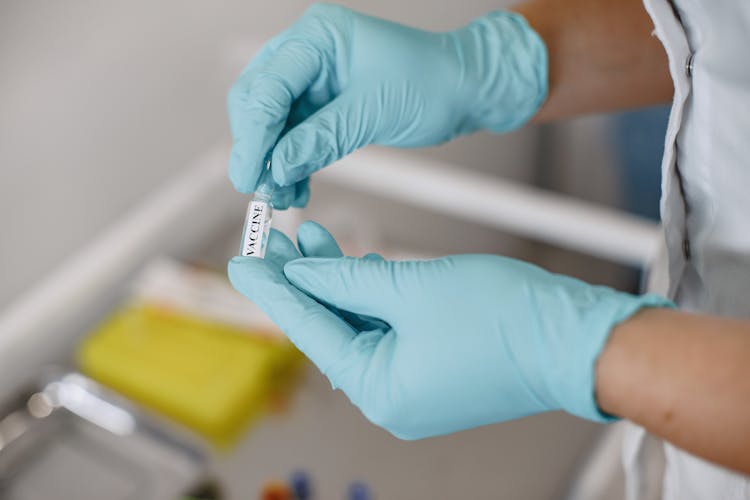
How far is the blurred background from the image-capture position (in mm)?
1092

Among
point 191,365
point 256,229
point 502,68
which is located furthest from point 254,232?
point 191,365

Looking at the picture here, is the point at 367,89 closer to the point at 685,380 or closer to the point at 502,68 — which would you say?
the point at 502,68

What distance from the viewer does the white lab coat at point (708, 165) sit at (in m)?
0.66

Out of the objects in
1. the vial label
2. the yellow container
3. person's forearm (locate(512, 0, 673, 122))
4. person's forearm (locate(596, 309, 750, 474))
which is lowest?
the yellow container

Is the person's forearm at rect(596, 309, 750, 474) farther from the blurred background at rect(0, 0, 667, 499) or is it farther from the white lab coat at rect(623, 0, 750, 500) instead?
the blurred background at rect(0, 0, 667, 499)

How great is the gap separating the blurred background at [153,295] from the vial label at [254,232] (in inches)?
18.2

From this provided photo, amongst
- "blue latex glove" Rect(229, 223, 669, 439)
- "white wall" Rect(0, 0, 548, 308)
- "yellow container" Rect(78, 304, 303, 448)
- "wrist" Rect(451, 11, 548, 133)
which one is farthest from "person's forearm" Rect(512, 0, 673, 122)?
"white wall" Rect(0, 0, 548, 308)

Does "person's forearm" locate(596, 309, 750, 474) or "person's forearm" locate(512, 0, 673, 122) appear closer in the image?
"person's forearm" locate(596, 309, 750, 474)

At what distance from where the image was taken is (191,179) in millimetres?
1342

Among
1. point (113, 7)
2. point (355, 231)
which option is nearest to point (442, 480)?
point (355, 231)

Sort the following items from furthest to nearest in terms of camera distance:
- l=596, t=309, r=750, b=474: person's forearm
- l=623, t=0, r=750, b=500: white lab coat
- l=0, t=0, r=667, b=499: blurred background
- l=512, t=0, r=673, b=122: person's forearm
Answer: l=0, t=0, r=667, b=499: blurred background
l=512, t=0, r=673, b=122: person's forearm
l=623, t=0, r=750, b=500: white lab coat
l=596, t=309, r=750, b=474: person's forearm

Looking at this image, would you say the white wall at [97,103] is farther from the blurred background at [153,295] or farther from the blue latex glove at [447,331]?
the blue latex glove at [447,331]

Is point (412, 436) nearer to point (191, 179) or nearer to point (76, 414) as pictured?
point (76, 414)

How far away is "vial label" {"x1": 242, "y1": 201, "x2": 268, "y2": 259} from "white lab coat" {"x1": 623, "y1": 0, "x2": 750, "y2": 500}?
1.29ft
